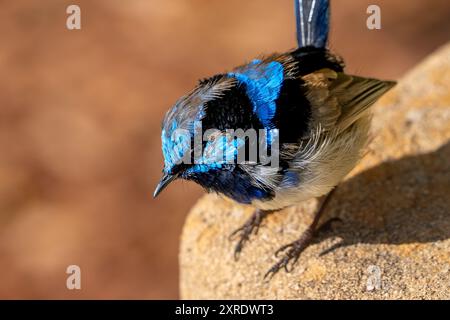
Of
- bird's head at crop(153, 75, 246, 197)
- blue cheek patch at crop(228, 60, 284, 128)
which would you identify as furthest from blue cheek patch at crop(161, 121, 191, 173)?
blue cheek patch at crop(228, 60, 284, 128)

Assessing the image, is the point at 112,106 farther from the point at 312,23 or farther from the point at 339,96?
the point at 339,96

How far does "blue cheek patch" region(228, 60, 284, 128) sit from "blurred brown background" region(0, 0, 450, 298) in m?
3.44

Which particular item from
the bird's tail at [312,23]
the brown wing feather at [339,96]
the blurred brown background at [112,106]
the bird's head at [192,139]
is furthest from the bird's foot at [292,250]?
the blurred brown background at [112,106]

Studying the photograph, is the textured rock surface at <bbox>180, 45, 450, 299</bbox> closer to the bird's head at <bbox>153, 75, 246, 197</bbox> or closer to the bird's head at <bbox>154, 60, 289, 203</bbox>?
the bird's head at <bbox>154, 60, 289, 203</bbox>

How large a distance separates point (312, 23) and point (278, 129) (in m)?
1.44

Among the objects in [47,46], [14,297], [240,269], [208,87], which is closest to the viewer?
[208,87]

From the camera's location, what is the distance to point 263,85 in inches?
172

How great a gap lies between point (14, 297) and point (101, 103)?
2.54m

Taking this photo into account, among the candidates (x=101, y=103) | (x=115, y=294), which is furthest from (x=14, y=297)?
(x=101, y=103)

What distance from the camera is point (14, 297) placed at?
7176 mm

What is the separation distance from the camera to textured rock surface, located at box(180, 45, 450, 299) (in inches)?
174

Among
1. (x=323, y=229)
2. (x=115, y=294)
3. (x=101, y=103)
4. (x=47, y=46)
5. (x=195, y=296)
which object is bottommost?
(x=115, y=294)

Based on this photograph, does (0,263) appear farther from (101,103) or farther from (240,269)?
(240,269)

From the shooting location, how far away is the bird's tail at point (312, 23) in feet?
17.7
